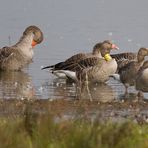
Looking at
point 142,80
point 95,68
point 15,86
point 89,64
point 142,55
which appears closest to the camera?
point 142,80

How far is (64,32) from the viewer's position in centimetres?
2198

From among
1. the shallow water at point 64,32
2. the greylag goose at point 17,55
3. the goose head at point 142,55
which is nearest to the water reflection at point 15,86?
the shallow water at point 64,32

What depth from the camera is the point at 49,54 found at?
19344 mm

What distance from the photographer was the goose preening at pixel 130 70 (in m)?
15.7

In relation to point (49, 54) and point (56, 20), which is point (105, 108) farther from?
point (56, 20)

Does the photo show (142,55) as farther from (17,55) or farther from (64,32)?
(64,32)

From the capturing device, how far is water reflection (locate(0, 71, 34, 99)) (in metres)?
13.9

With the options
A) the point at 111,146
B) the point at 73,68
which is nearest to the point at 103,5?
the point at 73,68

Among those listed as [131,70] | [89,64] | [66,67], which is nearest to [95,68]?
[89,64]

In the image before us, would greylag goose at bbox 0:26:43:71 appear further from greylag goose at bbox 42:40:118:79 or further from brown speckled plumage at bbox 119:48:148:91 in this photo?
brown speckled plumage at bbox 119:48:148:91

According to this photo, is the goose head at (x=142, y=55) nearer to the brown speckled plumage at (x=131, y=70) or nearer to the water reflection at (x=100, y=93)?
the brown speckled plumage at (x=131, y=70)

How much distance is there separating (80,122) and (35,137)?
1511 mm

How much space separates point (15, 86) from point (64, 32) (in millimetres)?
6945

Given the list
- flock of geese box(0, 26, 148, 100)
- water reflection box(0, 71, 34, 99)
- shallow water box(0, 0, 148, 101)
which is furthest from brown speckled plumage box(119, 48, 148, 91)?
water reflection box(0, 71, 34, 99)
